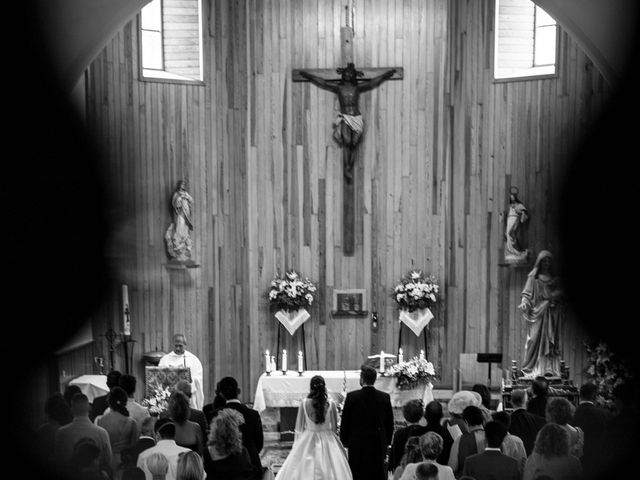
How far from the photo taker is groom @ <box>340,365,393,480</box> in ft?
22.9

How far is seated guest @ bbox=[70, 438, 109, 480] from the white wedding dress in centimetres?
298

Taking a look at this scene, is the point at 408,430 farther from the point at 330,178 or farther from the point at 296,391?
the point at 330,178

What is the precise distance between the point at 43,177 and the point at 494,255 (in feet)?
29.9

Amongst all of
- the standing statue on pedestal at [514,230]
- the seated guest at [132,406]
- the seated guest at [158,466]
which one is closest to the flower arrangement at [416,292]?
the standing statue on pedestal at [514,230]

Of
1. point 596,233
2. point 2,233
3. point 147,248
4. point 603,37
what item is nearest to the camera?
point 2,233

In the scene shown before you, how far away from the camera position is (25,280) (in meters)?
3.28

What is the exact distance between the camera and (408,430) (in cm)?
594

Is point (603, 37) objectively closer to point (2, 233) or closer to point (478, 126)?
point (2, 233)

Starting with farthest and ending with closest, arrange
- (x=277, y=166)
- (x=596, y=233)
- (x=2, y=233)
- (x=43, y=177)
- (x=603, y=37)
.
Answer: (x=277, y=166) → (x=603, y=37) → (x=596, y=233) → (x=43, y=177) → (x=2, y=233)

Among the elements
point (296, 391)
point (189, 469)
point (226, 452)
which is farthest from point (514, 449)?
point (296, 391)

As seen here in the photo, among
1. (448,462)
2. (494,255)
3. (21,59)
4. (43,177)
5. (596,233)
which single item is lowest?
(448,462)

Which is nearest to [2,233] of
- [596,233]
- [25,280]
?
[25,280]

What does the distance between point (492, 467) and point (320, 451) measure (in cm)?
275

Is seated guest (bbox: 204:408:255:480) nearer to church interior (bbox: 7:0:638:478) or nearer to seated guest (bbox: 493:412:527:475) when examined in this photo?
seated guest (bbox: 493:412:527:475)
